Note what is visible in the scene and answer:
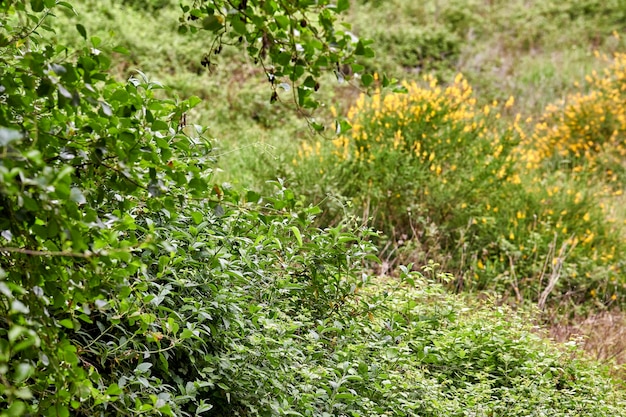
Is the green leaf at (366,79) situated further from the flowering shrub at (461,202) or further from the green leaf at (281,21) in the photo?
the flowering shrub at (461,202)

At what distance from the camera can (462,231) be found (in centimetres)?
541

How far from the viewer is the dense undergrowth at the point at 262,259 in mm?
1632

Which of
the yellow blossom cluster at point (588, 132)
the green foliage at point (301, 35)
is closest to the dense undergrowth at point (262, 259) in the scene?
the green foliage at point (301, 35)

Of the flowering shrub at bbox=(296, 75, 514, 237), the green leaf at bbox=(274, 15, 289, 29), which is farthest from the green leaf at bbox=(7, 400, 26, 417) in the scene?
the flowering shrub at bbox=(296, 75, 514, 237)

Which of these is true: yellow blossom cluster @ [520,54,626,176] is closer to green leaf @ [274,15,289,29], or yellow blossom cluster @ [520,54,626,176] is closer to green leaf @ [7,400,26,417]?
green leaf @ [274,15,289,29]

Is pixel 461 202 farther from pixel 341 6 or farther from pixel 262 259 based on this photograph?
pixel 341 6

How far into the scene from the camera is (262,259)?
298 cm

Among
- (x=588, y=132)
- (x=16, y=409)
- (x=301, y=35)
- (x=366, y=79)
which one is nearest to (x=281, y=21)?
(x=301, y=35)

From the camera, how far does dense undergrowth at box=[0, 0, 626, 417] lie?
163 cm

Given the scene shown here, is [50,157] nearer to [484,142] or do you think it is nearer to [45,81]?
[45,81]

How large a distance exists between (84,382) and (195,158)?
1274mm

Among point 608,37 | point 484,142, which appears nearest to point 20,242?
point 484,142

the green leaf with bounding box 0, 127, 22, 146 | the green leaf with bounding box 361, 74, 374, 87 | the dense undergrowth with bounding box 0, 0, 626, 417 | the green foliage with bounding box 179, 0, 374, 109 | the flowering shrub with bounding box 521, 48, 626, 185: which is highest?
the green foliage with bounding box 179, 0, 374, 109

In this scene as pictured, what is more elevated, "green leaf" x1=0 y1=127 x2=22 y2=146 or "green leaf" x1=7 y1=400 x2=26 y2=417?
"green leaf" x1=0 y1=127 x2=22 y2=146
